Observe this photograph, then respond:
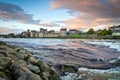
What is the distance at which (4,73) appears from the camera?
8883mm

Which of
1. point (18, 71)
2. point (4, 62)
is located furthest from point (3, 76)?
point (4, 62)

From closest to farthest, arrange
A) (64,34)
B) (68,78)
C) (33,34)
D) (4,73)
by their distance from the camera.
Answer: (4,73) → (68,78) → (33,34) → (64,34)

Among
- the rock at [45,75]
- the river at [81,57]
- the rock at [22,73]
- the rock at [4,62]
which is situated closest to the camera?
the rock at [22,73]

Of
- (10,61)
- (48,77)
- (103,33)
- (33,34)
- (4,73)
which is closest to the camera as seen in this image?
(4,73)

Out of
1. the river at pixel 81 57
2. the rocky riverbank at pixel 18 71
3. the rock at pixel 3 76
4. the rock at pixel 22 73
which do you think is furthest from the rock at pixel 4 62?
the river at pixel 81 57

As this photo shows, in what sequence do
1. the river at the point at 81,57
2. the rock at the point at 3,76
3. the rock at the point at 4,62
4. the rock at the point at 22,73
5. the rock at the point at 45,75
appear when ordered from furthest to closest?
the river at the point at 81,57
the rock at the point at 45,75
the rock at the point at 4,62
the rock at the point at 22,73
the rock at the point at 3,76

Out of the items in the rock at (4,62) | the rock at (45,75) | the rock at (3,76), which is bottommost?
the rock at (45,75)

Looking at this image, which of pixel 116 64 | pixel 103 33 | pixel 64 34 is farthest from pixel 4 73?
pixel 103 33

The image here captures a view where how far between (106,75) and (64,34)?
78077mm

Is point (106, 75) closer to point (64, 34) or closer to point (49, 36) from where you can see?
point (49, 36)

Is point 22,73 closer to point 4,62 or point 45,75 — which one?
point 4,62

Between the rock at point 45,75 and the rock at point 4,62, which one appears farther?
the rock at point 45,75

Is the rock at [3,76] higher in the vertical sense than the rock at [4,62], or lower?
lower

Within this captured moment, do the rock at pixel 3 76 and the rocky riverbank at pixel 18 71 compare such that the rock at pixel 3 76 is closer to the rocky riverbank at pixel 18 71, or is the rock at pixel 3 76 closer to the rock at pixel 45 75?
the rocky riverbank at pixel 18 71
